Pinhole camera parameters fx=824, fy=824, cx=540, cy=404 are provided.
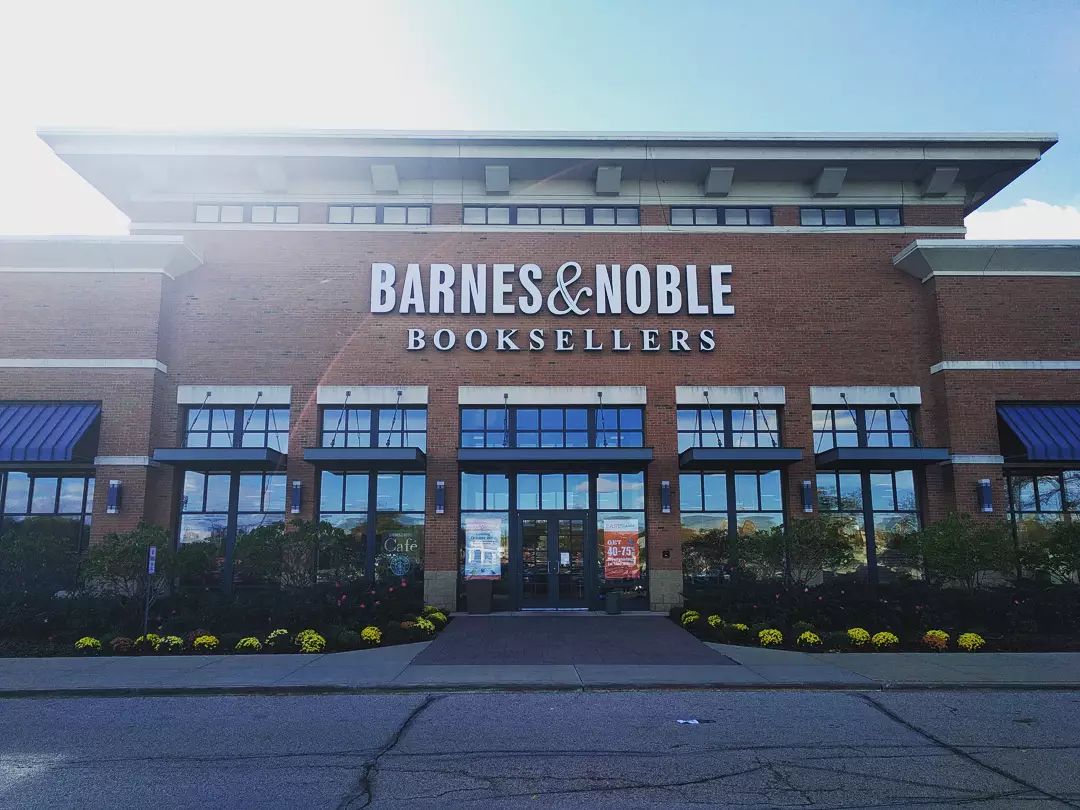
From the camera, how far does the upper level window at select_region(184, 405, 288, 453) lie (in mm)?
22172

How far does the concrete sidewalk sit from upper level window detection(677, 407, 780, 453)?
25.8 ft

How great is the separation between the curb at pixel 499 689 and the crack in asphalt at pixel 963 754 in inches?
38.5

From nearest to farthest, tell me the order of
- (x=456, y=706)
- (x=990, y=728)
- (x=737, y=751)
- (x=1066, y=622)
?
(x=737, y=751), (x=990, y=728), (x=456, y=706), (x=1066, y=622)

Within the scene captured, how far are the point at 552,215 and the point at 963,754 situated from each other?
18136mm

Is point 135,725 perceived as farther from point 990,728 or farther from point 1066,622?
point 1066,622

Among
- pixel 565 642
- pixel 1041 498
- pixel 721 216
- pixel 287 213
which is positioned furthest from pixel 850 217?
pixel 287 213

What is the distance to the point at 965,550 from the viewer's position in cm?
1811

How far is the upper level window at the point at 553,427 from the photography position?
73.4ft

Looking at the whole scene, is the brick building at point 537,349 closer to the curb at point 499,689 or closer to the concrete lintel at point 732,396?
the concrete lintel at point 732,396

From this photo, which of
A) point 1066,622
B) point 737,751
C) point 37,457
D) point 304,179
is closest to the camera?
point 737,751

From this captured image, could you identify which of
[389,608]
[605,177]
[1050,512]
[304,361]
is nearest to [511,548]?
[389,608]

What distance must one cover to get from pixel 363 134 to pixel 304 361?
20.9 feet

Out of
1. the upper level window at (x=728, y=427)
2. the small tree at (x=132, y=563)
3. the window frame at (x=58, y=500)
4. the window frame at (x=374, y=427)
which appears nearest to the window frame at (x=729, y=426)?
the upper level window at (x=728, y=427)

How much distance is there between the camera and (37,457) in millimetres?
19109
